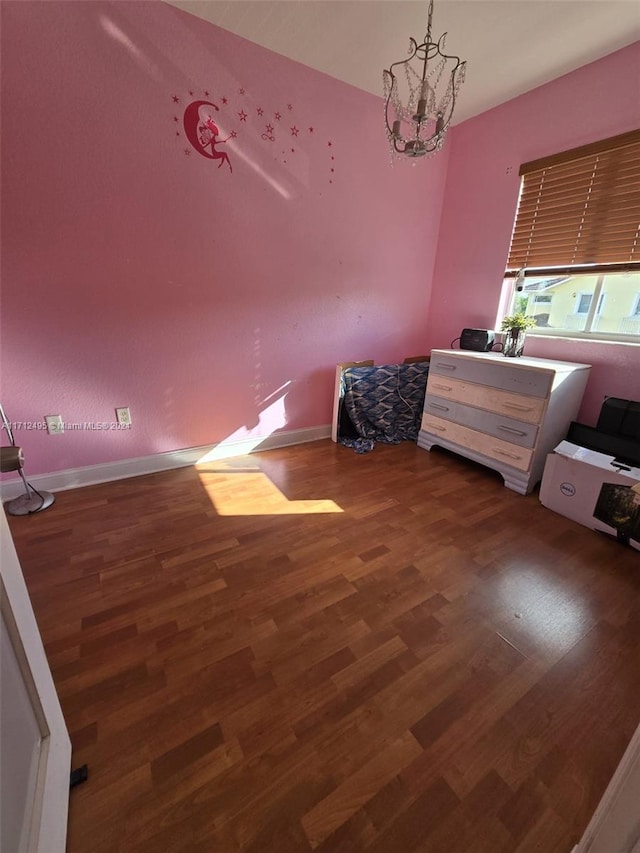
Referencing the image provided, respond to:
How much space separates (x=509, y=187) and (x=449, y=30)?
1061 millimetres

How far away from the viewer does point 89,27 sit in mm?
1613

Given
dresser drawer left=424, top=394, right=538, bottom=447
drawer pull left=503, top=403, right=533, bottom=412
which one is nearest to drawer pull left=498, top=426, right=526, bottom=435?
dresser drawer left=424, top=394, right=538, bottom=447

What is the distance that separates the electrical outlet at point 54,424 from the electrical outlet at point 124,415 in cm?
29

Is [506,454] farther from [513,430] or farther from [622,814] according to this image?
[622,814]

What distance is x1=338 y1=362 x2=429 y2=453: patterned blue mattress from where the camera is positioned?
283 centimetres

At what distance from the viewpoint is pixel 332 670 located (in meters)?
1.14

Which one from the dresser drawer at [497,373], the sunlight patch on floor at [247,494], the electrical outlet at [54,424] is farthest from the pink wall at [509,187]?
the electrical outlet at [54,424]

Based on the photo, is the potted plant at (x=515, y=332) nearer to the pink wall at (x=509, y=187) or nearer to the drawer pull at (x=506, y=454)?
the pink wall at (x=509, y=187)

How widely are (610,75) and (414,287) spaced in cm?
161

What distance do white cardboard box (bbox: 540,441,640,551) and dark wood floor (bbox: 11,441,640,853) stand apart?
0.10 m

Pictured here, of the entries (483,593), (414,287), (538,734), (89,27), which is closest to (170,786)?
(538,734)

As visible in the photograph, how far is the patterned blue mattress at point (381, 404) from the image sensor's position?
2832 mm

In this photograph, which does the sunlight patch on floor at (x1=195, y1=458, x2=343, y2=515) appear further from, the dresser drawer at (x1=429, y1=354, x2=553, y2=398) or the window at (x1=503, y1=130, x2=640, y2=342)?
the window at (x1=503, y1=130, x2=640, y2=342)

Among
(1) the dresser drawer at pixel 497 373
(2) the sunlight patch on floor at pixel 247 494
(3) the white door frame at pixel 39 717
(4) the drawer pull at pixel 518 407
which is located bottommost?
(2) the sunlight patch on floor at pixel 247 494
